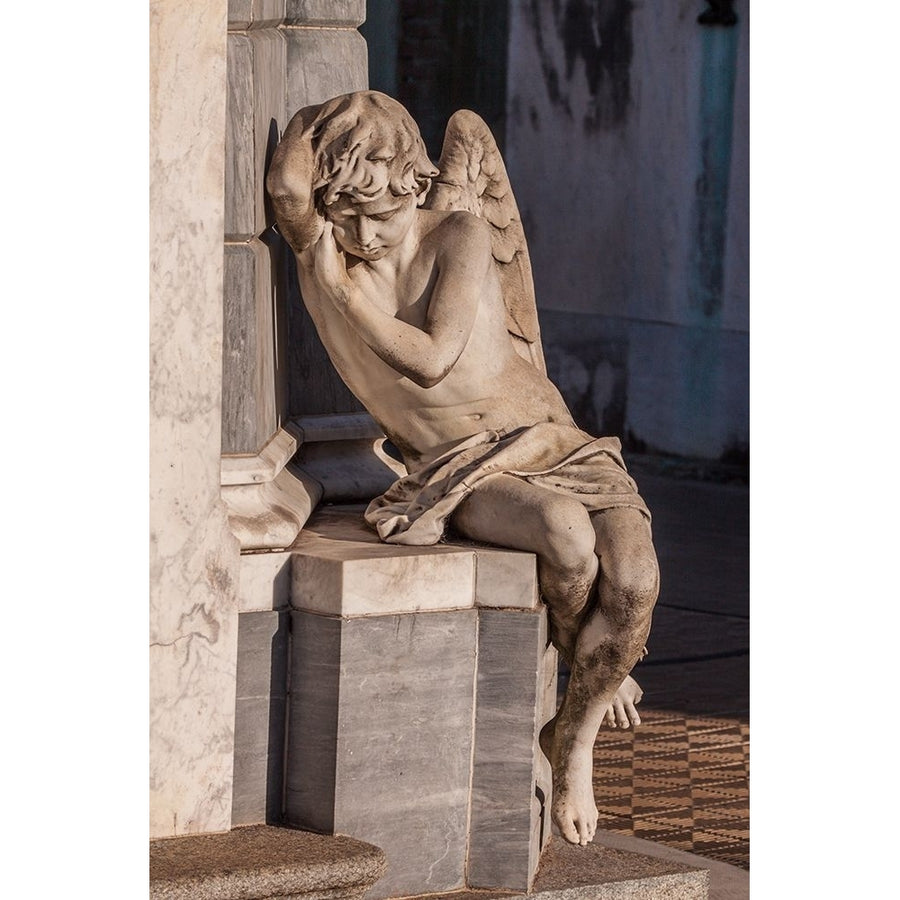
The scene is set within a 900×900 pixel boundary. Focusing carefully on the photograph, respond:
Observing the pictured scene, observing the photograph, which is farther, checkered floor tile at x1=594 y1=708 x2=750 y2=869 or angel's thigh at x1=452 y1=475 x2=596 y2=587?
checkered floor tile at x1=594 y1=708 x2=750 y2=869

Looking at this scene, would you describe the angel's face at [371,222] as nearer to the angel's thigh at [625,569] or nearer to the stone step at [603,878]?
the angel's thigh at [625,569]

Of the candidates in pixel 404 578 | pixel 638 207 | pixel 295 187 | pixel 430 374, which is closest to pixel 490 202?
pixel 430 374

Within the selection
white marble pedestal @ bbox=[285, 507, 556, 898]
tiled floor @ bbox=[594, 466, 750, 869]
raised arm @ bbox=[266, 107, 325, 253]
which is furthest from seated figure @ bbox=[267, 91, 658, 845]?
tiled floor @ bbox=[594, 466, 750, 869]

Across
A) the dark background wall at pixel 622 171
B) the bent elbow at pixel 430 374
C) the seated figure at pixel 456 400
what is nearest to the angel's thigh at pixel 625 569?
the seated figure at pixel 456 400

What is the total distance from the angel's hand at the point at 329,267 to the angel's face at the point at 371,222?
0.04 m

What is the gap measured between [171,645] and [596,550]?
0.89 m

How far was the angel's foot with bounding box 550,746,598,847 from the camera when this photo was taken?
4.46 meters

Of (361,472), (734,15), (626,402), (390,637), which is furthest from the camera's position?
(626,402)

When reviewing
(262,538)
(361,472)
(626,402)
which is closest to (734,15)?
(626,402)

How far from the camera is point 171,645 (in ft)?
13.0

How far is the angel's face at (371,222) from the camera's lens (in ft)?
13.9

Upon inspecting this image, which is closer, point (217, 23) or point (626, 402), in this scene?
point (217, 23)

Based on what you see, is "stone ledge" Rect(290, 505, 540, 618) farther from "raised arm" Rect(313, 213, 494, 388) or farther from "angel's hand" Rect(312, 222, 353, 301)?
"angel's hand" Rect(312, 222, 353, 301)

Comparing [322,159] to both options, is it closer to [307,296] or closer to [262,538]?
[307,296]
